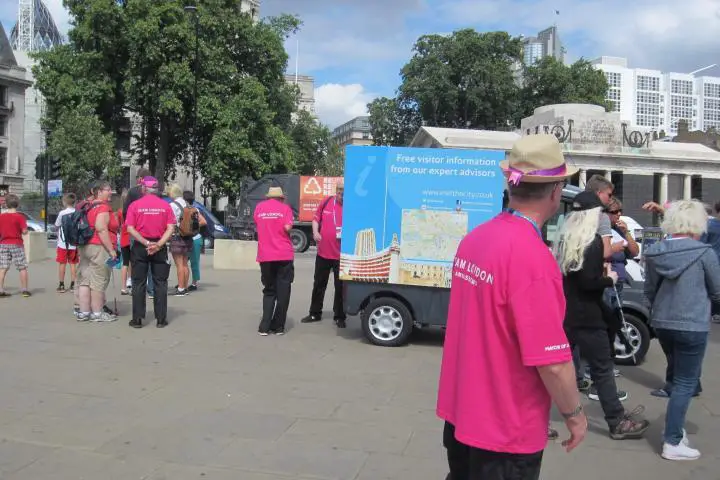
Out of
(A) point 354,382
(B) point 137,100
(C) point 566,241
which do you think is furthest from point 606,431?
(B) point 137,100

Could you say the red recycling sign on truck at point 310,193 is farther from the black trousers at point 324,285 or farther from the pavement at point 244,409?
the pavement at point 244,409

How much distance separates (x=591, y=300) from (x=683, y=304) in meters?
0.59

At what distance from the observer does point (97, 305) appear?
9.00m

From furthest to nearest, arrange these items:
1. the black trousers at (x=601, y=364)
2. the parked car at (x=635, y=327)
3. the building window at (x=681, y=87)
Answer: the building window at (x=681, y=87) → the parked car at (x=635, y=327) → the black trousers at (x=601, y=364)

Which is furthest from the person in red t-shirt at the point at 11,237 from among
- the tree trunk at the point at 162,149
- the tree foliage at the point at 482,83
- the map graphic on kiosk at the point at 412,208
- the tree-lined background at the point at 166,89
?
the tree foliage at the point at 482,83

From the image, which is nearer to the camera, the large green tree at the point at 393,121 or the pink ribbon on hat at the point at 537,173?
the pink ribbon on hat at the point at 537,173

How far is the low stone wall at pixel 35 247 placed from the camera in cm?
1811

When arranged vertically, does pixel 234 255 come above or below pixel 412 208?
below

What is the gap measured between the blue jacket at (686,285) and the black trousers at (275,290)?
468 centimetres

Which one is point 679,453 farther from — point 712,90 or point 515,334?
point 712,90

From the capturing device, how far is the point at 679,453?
4523 mm

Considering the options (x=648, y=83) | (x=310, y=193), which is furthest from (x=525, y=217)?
(x=648, y=83)

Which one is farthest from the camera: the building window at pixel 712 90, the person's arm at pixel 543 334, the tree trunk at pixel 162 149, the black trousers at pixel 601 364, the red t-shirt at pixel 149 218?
the building window at pixel 712 90

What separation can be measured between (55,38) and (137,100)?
215ft
